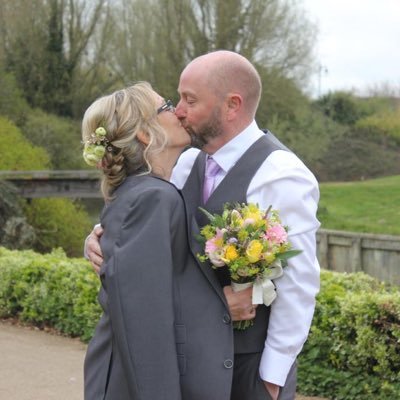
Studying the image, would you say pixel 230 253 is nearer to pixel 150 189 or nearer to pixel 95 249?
A: pixel 150 189

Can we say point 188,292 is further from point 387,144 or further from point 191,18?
point 387,144

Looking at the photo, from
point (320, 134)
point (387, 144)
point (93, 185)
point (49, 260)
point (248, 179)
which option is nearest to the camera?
point (248, 179)

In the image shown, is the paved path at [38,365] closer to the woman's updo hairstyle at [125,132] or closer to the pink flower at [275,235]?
the woman's updo hairstyle at [125,132]

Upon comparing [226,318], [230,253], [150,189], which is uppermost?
[150,189]

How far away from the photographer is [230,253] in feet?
8.96

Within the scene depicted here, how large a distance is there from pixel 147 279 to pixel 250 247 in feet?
1.24

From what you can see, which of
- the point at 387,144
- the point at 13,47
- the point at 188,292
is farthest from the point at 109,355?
the point at 387,144

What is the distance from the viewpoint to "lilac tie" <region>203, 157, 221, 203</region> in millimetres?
3127

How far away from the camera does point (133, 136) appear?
283cm

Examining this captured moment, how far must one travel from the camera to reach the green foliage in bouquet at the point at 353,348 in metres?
6.00

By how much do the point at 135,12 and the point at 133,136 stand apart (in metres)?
30.3

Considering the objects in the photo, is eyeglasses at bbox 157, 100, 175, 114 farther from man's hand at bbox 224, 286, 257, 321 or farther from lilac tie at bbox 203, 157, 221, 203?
man's hand at bbox 224, 286, 257, 321

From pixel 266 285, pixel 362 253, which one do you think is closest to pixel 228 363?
pixel 266 285

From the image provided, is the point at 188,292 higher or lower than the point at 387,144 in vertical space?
higher
